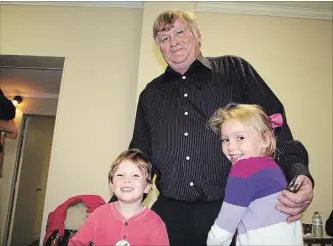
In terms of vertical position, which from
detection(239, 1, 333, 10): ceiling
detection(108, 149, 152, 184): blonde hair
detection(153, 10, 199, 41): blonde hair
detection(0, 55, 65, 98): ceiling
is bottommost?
detection(108, 149, 152, 184): blonde hair

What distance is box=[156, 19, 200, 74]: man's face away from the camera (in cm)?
123

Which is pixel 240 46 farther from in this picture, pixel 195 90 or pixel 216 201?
pixel 216 201

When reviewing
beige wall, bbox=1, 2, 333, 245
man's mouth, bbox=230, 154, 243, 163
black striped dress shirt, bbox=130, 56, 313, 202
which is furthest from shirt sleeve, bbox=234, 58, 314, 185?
beige wall, bbox=1, 2, 333, 245

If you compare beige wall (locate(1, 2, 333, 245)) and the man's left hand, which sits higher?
beige wall (locate(1, 2, 333, 245))

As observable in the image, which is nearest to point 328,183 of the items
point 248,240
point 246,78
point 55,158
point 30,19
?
point 246,78

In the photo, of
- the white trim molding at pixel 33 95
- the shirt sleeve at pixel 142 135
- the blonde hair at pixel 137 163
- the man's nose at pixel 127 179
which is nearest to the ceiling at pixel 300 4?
the shirt sleeve at pixel 142 135

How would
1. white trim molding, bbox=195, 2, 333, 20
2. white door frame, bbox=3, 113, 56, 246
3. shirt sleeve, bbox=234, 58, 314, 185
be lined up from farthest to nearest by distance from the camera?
white door frame, bbox=3, 113, 56, 246 → white trim molding, bbox=195, 2, 333, 20 → shirt sleeve, bbox=234, 58, 314, 185

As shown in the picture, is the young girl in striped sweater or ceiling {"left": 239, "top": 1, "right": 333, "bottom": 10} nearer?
the young girl in striped sweater

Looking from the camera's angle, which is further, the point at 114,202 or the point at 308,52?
the point at 308,52

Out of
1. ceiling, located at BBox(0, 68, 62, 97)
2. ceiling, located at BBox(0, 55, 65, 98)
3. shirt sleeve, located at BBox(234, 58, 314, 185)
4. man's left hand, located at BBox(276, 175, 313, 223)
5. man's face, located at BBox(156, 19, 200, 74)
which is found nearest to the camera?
man's left hand, located at BBox(276, 175, 313, 223)

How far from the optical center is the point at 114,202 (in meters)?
1.13

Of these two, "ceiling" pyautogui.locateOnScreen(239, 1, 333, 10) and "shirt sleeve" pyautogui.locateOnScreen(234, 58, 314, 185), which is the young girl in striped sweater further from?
"ceiling" pyautogui.locateOnScreen(239, 1, 333, 10)

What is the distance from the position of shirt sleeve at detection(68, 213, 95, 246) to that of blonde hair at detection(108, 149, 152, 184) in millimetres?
175

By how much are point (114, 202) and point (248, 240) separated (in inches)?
19.8
